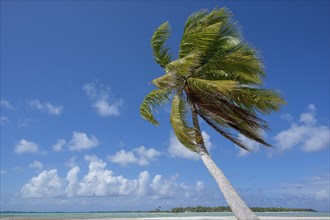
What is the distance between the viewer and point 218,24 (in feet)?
37.5

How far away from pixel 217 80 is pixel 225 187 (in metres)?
3.82

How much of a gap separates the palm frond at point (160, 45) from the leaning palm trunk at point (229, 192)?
4116 millimetres

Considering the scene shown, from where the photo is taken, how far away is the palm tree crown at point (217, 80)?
11156 mm

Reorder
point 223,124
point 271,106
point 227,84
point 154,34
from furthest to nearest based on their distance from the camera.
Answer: point 154,34
point 223,124
point 271,106
point 227,84

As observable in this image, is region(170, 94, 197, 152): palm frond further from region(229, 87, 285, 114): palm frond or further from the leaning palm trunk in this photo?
region(229, 87, 285, 114): palm frond

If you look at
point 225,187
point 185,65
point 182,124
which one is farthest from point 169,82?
point 225,187

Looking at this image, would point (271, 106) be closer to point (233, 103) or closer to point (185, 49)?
point (233, 103)

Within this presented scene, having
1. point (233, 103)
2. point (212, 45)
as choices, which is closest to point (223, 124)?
point (233, 103)

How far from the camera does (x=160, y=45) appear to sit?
13312 millimetres

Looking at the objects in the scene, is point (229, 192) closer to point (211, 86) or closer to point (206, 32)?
point (211, 86)

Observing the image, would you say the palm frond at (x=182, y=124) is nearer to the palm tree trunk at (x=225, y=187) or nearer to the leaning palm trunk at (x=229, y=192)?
the palm tree trunk at (x=225, y=187)

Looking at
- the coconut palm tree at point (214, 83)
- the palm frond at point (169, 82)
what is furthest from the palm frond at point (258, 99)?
the palm frond at point (169, 82)

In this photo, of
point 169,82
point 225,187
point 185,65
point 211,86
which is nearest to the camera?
point 225,187

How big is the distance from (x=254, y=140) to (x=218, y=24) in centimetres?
388
